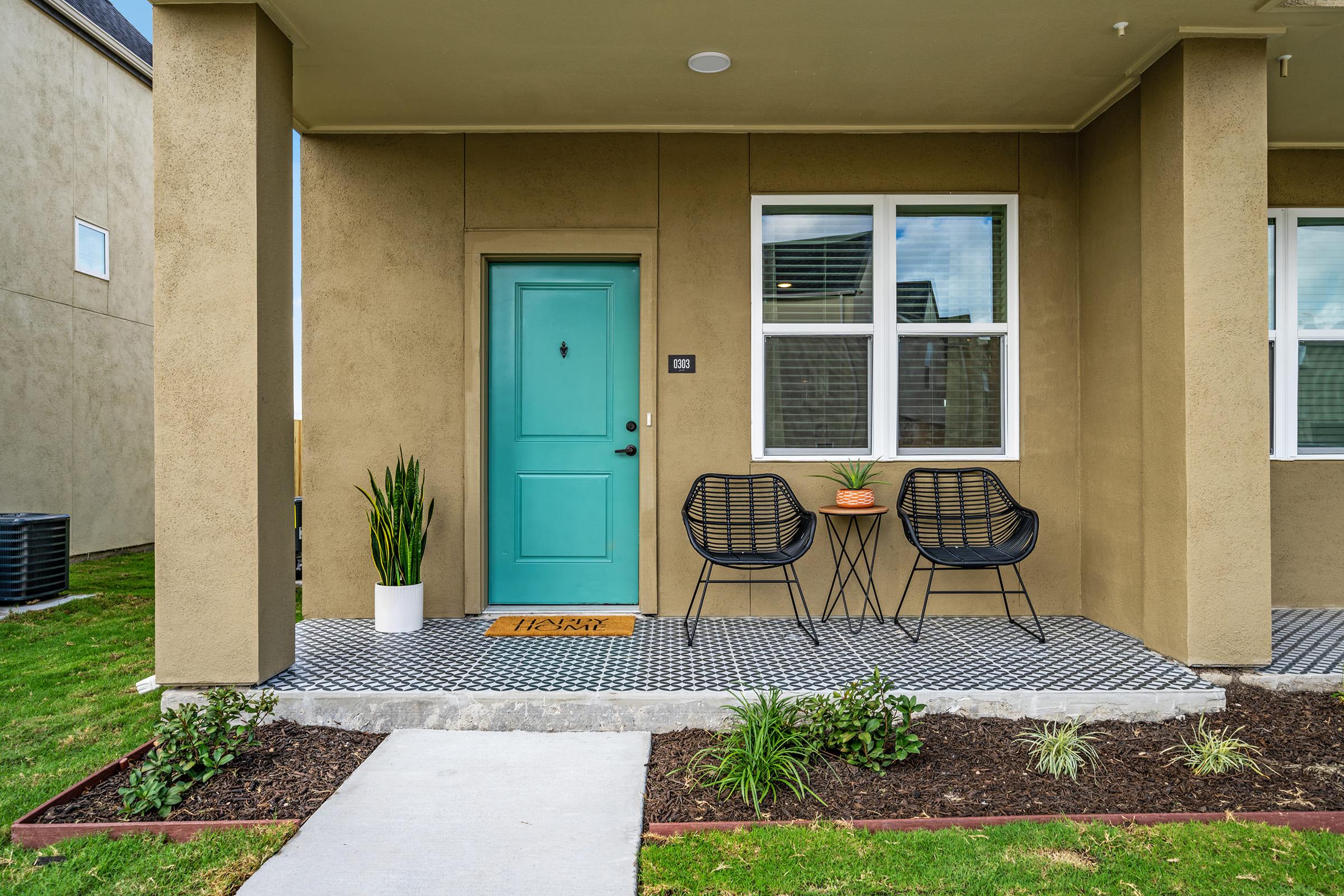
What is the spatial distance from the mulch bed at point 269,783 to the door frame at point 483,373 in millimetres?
1454

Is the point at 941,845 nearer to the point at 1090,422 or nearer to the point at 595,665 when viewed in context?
the point at 595,665

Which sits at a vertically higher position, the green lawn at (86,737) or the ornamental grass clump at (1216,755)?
the ornamental grass clump at (1216,755)

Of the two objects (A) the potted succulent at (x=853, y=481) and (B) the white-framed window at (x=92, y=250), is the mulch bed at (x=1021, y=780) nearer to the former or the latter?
(A) the potted succulent at (x=853, y=481)

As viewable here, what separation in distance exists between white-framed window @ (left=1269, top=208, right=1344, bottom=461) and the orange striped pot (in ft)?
8.68

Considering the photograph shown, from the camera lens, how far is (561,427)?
450 cm

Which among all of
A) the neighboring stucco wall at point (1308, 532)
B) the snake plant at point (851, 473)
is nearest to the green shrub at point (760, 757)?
the snake plant at point (851, 473)

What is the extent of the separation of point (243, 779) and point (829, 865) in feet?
6.58

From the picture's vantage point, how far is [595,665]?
342 cm

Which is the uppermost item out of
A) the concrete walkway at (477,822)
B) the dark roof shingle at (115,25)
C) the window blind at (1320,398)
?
the dark roof shingle at (115,25)

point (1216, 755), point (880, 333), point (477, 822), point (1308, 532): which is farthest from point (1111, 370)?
point (477, 822)

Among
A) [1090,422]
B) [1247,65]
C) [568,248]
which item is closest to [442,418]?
[568,248]

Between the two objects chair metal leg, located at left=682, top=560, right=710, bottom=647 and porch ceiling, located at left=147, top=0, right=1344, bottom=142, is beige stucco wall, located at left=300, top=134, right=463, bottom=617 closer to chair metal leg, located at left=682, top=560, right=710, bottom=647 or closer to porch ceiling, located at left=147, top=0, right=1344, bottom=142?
porch ceiling, located at left=147, top=0, right=1344, bottom=142

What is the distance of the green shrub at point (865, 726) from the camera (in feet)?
8.73

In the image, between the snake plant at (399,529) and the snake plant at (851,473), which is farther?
the snake plant at (851,473)
